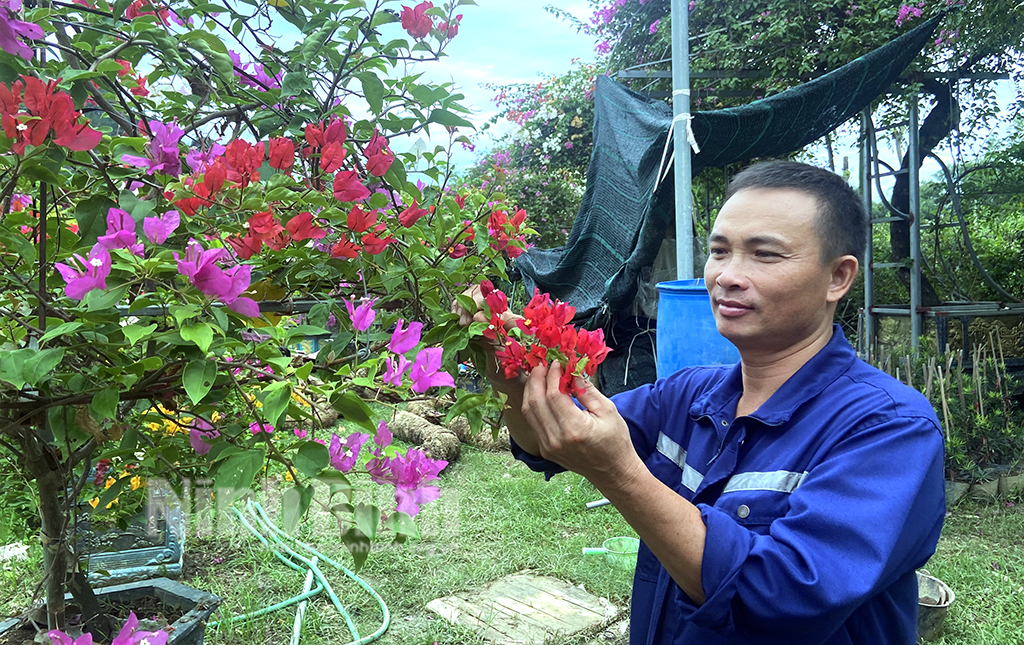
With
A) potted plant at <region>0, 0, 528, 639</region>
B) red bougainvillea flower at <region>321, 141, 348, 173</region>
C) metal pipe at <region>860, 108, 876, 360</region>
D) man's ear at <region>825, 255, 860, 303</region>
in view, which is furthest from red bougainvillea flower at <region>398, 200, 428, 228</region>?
metal pipe at <region>860, 108, 876, 360</region>

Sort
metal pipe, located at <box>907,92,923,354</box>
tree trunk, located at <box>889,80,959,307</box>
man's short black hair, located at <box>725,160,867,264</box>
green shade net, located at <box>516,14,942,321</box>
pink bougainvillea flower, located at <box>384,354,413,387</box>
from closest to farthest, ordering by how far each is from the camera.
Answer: pink bougainvillea flower, located at <box>384,354,413,387</box> < man's short black hair, located at <box>725,160,867,264</box> < green shade net, located at <box>516,14,942,321</box> < metal pipe, located at <box>907,92,923,354</box> < tree trunk, located at <box>889,80,959,307</box>

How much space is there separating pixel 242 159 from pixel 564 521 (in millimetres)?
3127

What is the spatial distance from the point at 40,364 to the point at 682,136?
3.22 m

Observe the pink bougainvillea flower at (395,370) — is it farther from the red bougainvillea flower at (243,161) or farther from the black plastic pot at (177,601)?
the black plastic pot at (177,601)

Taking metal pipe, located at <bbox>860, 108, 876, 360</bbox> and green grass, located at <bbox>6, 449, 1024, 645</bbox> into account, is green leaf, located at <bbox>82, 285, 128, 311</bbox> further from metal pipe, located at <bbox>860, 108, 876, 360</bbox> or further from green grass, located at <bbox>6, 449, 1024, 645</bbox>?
metal pipe, located at <bbox>860, 108, 876, 360</bbox>

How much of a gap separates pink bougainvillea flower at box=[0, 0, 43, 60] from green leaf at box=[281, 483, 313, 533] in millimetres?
553

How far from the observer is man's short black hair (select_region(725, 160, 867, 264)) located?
1.21 metres

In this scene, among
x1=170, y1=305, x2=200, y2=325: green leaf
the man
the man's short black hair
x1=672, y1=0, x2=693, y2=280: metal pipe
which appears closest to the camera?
x1=170, y1=305, x2=200, y2=325: green leaf

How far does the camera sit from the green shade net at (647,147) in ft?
13.1

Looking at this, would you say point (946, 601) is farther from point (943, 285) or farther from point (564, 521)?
point (943, 285)

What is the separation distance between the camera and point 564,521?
371 centimetres

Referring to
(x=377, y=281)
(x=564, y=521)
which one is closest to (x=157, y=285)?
(x=377, y=281)

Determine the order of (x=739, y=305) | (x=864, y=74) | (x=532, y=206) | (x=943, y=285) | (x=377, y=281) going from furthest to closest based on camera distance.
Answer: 1. (x=532, y=206)
2. (x=943, y=285)
3. (x=864, y=74)
4. (x=739, y=305)
5. (x=377, y=281)

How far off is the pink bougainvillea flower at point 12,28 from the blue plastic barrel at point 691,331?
2535 millimetres
